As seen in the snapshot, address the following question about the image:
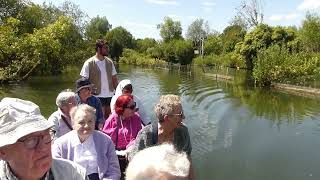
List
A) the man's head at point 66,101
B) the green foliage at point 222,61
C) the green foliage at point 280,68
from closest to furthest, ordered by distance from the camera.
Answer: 1. the man's head at point 66,101
2. the green foliage at point 280,68
3. the green foliage at point 222,61

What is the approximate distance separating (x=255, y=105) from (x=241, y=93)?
561 cm

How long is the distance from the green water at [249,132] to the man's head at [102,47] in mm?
3206

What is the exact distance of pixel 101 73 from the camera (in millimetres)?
7223

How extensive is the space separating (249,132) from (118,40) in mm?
73173

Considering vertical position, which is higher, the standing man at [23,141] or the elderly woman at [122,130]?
the standing man at [23,141]

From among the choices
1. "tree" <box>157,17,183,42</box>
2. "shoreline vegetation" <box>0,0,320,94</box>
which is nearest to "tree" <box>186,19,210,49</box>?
"tree" <box>157,17,183,42</box>

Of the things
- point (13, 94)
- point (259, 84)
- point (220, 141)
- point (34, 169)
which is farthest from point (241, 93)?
point (34, 169)

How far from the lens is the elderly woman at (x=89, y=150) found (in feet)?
13.4

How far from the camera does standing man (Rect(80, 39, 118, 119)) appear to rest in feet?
23.3

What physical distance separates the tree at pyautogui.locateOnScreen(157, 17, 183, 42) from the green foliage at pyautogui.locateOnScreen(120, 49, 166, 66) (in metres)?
7.89

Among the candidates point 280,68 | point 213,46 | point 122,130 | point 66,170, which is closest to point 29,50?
point 280,68

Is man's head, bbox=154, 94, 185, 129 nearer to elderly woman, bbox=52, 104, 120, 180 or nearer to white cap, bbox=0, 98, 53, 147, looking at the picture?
elderly woman, bbox=52, 104, 120, 180

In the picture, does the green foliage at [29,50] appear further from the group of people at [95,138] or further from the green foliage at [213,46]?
the green foliage at [213,46]

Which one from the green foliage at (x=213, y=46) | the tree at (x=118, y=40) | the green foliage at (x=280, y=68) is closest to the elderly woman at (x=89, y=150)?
the green foliage at (x=280, y=68)
